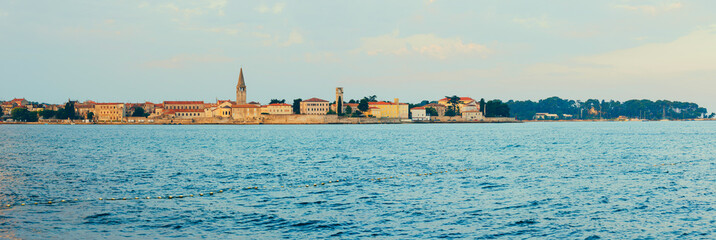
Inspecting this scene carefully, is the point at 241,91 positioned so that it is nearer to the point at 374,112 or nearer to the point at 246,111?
the point at 246,111

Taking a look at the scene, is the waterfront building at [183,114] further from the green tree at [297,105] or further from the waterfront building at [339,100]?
the waterfront building at [339,100]

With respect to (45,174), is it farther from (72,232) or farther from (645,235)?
(645,235)

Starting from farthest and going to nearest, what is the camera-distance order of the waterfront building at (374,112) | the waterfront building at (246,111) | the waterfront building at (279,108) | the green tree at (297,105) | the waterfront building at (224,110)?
1. the waterfront building at (374,112)
2. the green tree at (297,105)
3. the waterfront building at (279,108)
4. the waterfront building at (224,110)
5. the waterfront building at (246,111)

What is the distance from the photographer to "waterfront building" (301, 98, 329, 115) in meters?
190

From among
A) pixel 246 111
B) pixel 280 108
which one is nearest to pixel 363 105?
pixel 280 108

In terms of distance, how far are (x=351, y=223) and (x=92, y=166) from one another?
23.8 meters

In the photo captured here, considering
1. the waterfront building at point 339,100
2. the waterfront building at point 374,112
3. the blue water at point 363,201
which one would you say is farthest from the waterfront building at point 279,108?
the blue water at point 363,201

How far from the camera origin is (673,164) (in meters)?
35.2

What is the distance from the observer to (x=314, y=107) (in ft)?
624

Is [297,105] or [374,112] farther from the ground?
[297,105]

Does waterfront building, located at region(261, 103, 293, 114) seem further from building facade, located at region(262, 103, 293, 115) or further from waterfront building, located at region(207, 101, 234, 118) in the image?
waterfront building, located at region(207, 101, 234, 118)

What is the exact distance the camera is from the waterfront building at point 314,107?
622 ft

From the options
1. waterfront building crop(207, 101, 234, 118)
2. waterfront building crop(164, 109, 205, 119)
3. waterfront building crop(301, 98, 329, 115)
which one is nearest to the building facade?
waterfront building crop(301, 98, 329, 115)

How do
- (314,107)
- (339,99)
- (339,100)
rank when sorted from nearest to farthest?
(314,107)
(339,100)
(339,99)
